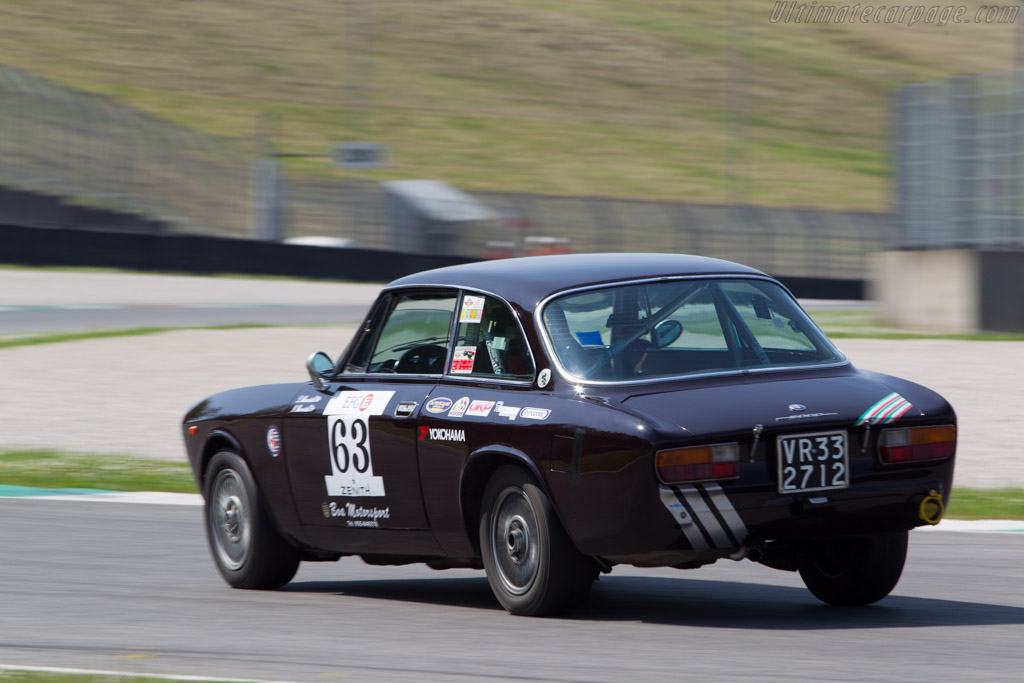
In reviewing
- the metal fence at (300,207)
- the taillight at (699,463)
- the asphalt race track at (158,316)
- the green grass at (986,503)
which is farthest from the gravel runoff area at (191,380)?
the metal fence at (300,207)

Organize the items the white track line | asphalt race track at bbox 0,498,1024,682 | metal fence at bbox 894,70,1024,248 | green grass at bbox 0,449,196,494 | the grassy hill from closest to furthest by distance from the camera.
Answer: the white track line
asphalt race track at bbox 0,498,1024,682
green grass at bbox 0,449,196,494
metal fence at bbox 894,70,1024,248
the grassy hill

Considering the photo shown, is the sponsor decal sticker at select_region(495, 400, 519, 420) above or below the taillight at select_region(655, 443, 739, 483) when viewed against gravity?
above

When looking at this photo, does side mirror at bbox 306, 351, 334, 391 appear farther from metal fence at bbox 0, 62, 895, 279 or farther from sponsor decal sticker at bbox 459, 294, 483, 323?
metal fence at bbox 0, 62, 895, 279

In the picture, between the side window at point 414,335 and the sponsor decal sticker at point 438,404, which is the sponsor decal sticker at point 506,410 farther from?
the side window at point 414,335

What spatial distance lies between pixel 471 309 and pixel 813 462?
1.65m

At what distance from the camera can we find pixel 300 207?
39500 millimetres

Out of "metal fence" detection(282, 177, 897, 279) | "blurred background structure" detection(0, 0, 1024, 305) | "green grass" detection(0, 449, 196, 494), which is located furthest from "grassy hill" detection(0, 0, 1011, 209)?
"green grass" detection(0, 449, 196, 494)

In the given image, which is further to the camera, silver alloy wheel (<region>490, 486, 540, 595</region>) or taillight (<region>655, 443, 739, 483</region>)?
silver alloy wheel (<region>490, 486, 540, 595</region>)

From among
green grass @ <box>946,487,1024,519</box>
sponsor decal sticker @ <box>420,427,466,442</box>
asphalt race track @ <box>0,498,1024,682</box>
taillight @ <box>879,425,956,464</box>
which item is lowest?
green grass @ <box>946,487,1024,519</box>

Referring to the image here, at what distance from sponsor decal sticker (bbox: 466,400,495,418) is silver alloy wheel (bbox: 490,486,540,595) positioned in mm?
311

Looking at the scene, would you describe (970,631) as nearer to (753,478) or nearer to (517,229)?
(753,478)

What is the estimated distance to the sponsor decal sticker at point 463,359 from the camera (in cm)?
676

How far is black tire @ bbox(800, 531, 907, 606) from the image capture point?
21.5 feet

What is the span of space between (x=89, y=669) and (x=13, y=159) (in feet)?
103
